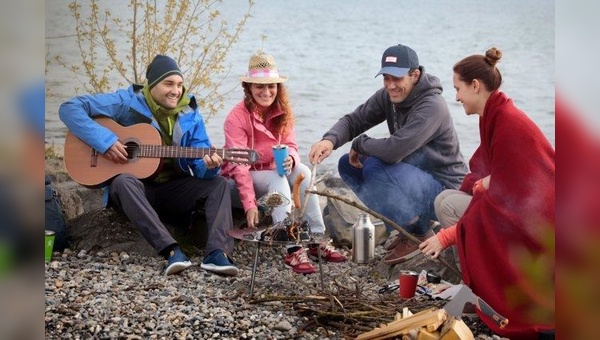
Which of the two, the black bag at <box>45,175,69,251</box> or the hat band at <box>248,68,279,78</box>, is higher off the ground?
the hat band at <box>248,68,279,78</box>

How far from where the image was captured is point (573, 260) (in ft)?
18.1

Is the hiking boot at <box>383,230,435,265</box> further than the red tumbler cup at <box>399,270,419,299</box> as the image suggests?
Yes

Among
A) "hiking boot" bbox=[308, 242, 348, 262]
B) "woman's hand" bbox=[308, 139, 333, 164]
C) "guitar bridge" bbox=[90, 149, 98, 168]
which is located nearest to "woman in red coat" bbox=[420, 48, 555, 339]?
"woman's hand" bbox=[308, 139, 333, 164]

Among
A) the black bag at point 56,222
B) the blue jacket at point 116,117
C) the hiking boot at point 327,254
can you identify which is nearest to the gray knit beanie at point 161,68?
the blue jacket at point 116,117

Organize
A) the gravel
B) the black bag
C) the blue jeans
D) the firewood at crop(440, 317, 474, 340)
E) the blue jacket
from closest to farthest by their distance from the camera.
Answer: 1. the firewood at crop(440, 317, 474, 340)
2. the gravel
3. the blue jeans
4. the blue jacket
5. the black bag

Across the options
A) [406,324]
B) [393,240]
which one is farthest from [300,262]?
[406,324]

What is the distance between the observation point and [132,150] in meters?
6.85

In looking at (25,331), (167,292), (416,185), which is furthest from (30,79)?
(416,185)

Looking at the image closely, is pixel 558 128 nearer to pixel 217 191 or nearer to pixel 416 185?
pixel 416 185

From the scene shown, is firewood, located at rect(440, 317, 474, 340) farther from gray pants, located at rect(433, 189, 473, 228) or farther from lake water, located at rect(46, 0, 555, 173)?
lake water, located at rect(46, 0, 555, 173)

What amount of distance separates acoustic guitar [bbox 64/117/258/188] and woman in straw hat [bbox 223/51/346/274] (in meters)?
0.18

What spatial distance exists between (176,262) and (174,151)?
62cm

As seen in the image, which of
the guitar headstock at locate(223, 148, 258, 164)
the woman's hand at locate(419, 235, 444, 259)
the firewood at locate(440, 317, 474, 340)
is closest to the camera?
the firewood at locate(440, 317, 474, 340)

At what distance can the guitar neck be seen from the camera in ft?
22.1
